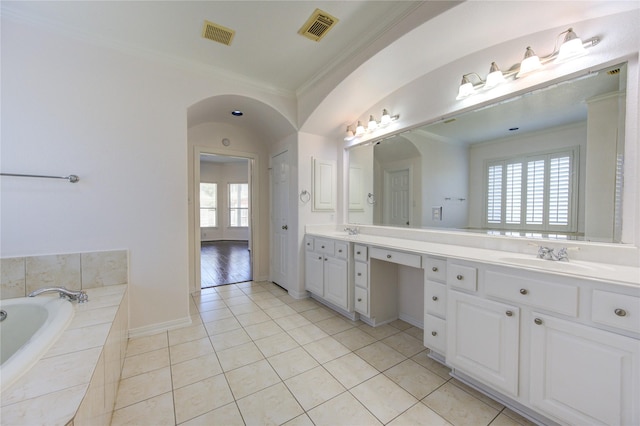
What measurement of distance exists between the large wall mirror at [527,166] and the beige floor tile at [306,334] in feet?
4.60

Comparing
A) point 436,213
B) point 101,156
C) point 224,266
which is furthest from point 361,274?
point 224,266

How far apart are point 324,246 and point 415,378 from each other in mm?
1520

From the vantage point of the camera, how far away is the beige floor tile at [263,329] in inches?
90.5

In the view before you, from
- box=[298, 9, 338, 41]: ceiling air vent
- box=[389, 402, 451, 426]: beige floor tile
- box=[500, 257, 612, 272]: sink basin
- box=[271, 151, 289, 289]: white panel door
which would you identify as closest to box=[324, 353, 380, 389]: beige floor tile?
box=[389, 402, 451, 426]: beige floor tile

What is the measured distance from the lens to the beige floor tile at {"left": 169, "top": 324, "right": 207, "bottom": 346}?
2.22m

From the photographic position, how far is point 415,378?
5.63 ft

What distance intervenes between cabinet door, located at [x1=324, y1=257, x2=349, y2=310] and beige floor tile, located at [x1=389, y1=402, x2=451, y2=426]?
117 centimetres

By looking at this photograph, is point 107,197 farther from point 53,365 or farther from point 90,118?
point 53,365

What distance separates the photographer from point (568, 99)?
1.62m

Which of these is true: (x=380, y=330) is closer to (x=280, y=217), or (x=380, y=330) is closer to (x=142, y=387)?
(x=142, y=387)

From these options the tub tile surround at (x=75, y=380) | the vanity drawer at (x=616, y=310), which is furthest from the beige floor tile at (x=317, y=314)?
the vanity drawer at (x=616, y=310)

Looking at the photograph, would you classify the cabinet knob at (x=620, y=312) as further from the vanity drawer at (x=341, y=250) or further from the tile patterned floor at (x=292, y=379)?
the vanity drawer at (x=341, y=250)

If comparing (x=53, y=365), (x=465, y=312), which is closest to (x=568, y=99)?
(x=465, y=312)

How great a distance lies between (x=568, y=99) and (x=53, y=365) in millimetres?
3142
